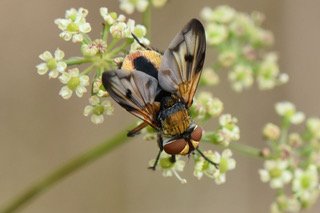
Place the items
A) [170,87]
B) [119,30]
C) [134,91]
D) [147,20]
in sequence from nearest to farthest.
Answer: [134,91] < [170,87] < [119,30] < [147,20]

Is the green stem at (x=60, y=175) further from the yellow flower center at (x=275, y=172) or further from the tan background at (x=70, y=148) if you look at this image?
the tan background at (x=70, y=148)

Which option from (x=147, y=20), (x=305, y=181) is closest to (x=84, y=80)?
(x=147, y=20)

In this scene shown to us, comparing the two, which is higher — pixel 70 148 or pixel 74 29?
pixel 74 29

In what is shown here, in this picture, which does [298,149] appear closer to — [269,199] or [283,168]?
[283,168]

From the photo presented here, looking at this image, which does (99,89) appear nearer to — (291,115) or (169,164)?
(169,164)

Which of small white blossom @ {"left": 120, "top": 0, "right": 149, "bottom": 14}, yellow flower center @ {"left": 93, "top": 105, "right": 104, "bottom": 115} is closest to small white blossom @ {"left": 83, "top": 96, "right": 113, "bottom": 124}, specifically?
yellow flower center @ {"left": 93, "top": 105, "right": 104, "bottom": 115}

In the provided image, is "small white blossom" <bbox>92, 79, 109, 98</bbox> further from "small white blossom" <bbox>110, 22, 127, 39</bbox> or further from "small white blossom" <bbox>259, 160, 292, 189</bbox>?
"small white blossom" <bbox>259, 160, 292, 189</bbox>
